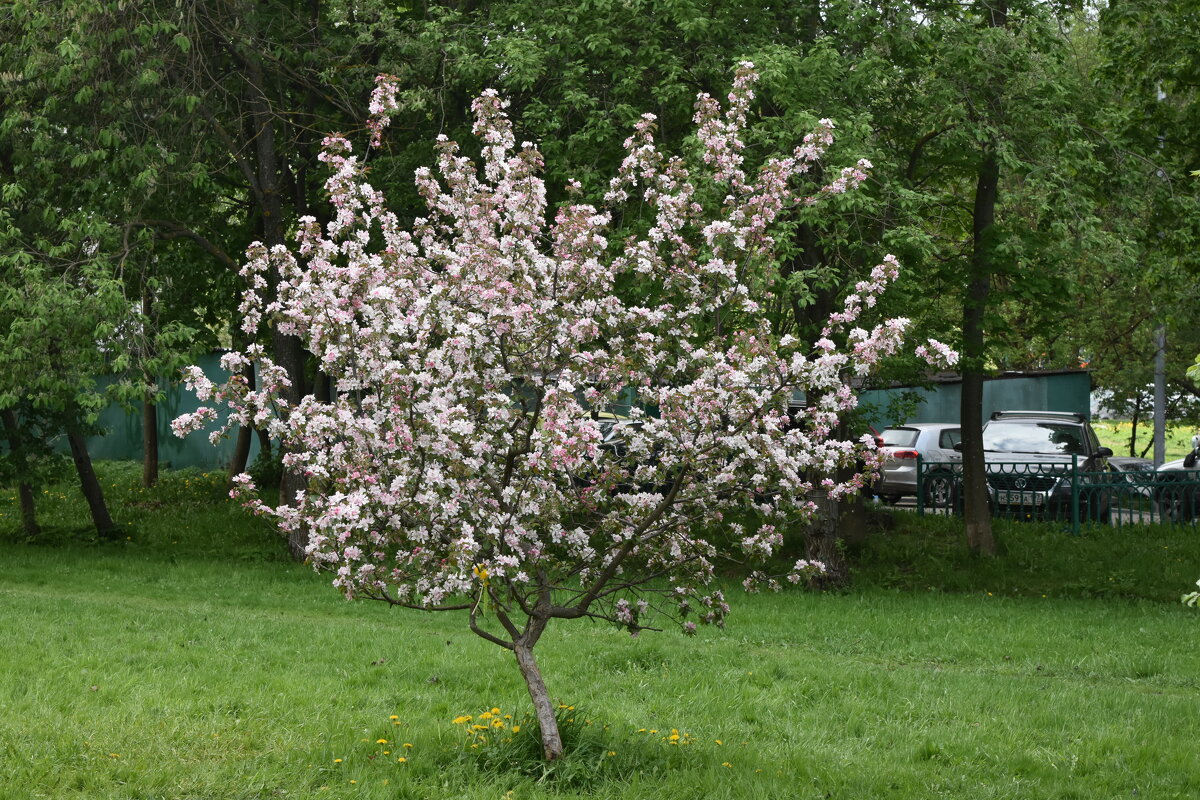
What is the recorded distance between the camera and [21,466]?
16.6 meters

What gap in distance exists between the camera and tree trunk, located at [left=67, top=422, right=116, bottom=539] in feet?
58.6

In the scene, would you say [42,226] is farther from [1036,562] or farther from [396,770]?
[1036,562]

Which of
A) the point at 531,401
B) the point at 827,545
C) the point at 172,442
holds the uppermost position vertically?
the point at 531,401

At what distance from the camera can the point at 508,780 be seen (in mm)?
6586

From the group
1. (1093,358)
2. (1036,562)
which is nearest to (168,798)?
(1036,562)

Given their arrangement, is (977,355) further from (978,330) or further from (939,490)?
(939,490)

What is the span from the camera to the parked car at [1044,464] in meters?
17.9

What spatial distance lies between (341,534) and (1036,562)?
12.6 m

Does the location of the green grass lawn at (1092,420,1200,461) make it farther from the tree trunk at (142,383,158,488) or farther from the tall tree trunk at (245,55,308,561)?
the tall tree trunk at (245,55,308,561)

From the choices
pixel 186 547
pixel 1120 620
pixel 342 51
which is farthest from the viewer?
pixel 186 547

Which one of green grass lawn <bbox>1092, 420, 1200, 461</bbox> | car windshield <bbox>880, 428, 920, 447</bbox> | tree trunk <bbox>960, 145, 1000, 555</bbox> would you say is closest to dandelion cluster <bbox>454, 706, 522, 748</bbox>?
tree trunk <bbox>960, 145, 1000, 555</bbox>

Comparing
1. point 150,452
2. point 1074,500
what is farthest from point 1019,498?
point 150,452

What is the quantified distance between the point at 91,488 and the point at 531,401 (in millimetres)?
13547

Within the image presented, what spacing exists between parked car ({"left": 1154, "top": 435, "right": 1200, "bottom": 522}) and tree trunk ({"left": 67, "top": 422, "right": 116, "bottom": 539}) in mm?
15545
